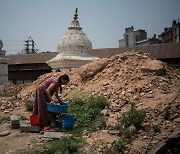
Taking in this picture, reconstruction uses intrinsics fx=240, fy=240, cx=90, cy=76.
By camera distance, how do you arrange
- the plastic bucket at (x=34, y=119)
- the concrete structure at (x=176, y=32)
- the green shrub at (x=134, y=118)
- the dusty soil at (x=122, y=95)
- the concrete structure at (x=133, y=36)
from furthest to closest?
1. the concrete structure at (x=133, y=36)
2. the concrete structure at (x=176, y=32)
3. the plastic bucket at (x=34, y=119)
4. the green shrub at (x=134, y=118)
5. the dusty soil at (x=122, y=95)

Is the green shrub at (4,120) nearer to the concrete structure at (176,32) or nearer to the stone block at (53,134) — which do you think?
the stone block at (53,134)

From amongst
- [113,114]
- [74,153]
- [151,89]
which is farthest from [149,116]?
[74,153]

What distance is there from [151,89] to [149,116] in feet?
5.46

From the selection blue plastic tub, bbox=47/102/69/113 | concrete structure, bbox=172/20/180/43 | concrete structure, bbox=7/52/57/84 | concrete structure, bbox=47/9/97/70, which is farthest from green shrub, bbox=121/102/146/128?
concrete structure, bbox=172/20/180/43

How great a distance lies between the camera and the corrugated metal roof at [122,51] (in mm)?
18719

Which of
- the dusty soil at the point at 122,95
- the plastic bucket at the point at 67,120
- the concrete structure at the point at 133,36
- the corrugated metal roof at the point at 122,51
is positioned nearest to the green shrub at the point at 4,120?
the dusty soil at the point at 122,95

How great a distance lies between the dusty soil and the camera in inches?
190

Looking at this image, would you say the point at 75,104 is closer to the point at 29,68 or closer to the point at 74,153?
the point at 74,153

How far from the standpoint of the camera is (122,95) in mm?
7195

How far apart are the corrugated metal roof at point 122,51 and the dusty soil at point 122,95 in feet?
32.8

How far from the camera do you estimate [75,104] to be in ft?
24.8

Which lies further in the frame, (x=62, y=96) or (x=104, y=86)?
(x=62, y=96)

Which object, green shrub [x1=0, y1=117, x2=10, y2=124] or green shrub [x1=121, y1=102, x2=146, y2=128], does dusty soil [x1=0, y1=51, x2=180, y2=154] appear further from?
green shrub [x1=0, y1=117, x2=10, y2=124]

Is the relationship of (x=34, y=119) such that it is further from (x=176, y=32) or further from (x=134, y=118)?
(x=176, y=32)
